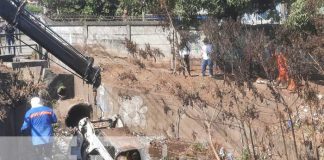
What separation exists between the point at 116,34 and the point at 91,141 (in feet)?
37.4

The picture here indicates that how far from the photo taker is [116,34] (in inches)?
815

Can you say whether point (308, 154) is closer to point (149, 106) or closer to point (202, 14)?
point (149, 106)

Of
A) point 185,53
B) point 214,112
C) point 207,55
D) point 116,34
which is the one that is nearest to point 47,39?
point 214,112

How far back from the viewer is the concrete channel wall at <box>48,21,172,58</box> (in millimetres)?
20172

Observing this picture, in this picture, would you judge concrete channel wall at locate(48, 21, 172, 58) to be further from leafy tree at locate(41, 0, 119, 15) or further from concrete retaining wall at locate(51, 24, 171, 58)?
leafy tree at locate(41, 0, 119, 15)

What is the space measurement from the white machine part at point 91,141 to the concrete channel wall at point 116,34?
9770 millimetres

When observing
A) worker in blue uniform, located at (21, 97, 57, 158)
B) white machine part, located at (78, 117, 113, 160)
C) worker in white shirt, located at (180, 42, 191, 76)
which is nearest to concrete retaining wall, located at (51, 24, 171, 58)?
worker in white shirt, located at (180, 42, 191, 76)

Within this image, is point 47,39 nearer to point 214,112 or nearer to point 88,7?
point 214,112

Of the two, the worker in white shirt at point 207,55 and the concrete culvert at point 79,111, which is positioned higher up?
the worker in white shirt at point 207,55

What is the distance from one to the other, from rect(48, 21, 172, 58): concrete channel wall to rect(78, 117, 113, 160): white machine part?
977cm

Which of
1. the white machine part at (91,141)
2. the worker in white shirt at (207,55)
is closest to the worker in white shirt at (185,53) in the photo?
the worker in white shirt at (207,55)

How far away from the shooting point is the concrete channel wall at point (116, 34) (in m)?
20.2

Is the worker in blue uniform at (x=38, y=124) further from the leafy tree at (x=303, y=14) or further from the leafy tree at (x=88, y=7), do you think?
the leafy tree at (x=88, y=7)

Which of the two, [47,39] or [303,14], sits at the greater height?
[303,14]
